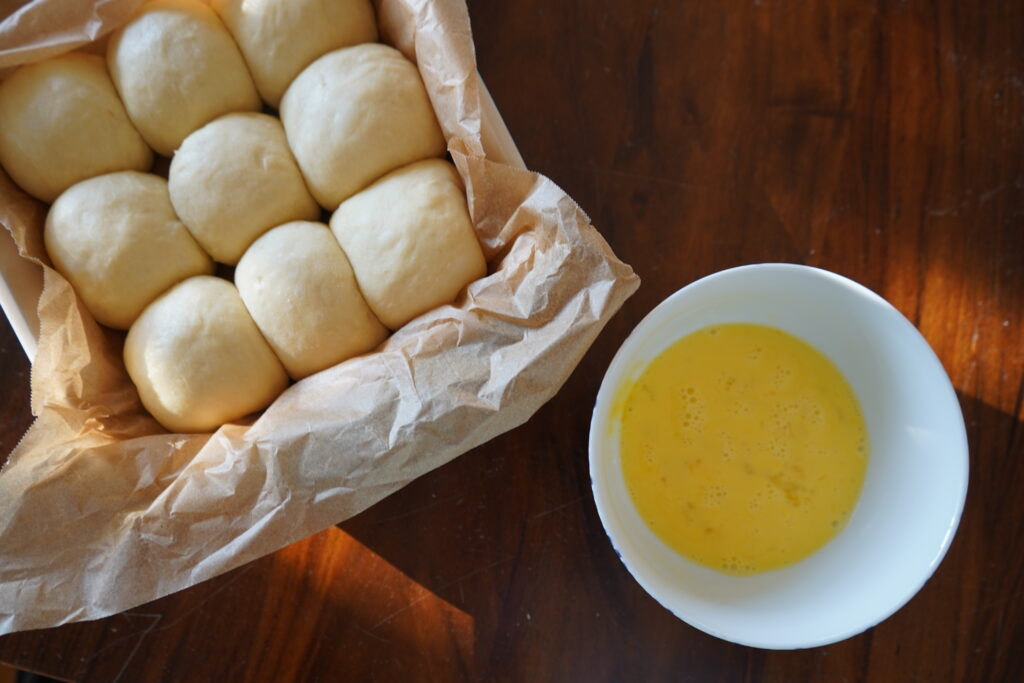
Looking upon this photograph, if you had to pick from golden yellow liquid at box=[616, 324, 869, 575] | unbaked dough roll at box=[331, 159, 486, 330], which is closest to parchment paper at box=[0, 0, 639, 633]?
unbaked dough roll at box=[331, 159, 486, 330]

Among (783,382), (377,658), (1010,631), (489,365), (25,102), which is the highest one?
(25,102)

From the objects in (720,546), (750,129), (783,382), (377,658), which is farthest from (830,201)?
(377,658)

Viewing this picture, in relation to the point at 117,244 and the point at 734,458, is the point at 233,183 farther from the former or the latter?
the point at 734,458

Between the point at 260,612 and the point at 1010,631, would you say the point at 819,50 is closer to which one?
the point at 1010,631

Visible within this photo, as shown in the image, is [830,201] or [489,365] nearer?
[489,365]

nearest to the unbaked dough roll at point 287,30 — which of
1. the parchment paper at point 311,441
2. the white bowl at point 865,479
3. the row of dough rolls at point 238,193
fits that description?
the row of dough rolls at point 238,193
